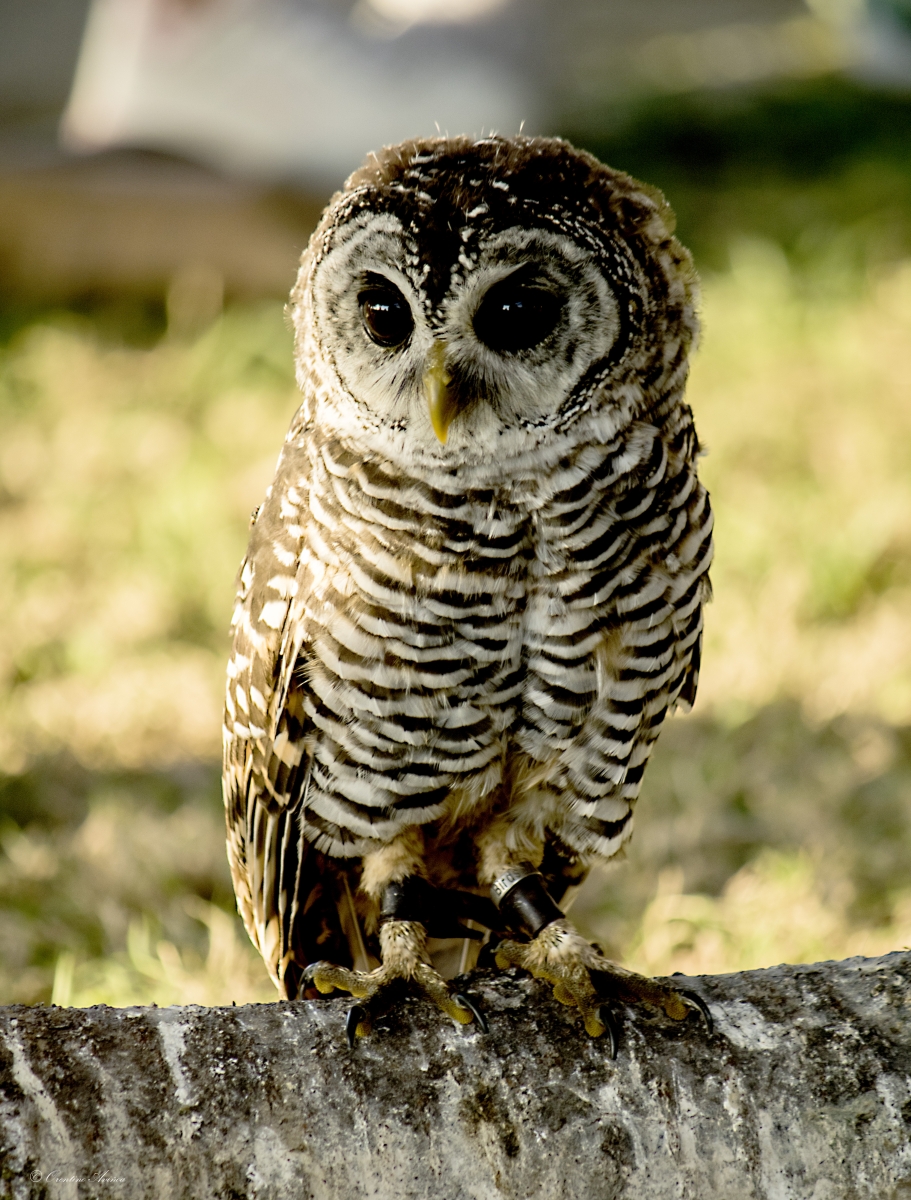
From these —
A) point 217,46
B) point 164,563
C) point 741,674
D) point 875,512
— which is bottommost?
point 741,674

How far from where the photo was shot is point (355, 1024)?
181cm

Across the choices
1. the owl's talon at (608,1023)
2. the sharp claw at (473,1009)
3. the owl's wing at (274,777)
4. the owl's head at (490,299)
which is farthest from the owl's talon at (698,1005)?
the owl's head at (490,299)

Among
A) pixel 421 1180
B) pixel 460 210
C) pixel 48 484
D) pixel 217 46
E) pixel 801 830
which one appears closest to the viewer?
pixel 421 1180

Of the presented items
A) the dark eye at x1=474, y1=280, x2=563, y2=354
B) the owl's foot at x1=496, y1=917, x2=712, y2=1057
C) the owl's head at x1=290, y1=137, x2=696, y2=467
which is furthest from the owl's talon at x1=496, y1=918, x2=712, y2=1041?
the dark eye at x1=474, y1=280, x2=563, y2=354

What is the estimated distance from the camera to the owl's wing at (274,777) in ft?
7.24

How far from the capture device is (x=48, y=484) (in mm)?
5570

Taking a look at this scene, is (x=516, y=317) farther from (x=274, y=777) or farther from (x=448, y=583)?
(x=274, y=777)

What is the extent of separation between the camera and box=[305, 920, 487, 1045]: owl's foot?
72.7 inches

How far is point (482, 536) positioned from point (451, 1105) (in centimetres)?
88

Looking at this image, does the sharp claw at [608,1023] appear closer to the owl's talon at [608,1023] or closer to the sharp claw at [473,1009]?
the owl's talon at [608,1023]

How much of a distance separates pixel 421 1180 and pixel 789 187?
7.80 m

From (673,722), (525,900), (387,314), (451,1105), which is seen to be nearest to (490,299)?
(387,314)

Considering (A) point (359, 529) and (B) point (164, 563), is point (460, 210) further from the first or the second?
(B) point (164, 563)

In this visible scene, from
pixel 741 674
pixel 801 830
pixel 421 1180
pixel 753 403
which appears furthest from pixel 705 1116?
pixel 753 403
